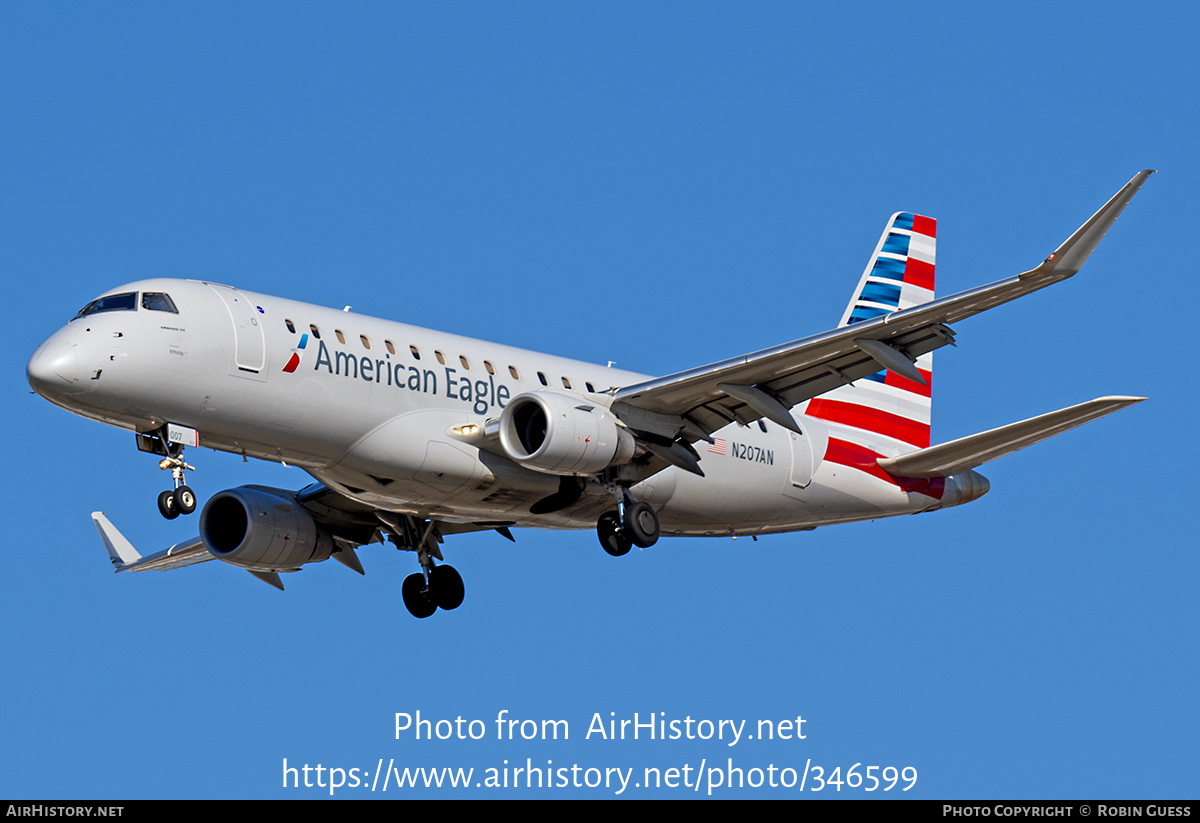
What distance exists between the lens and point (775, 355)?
103 feet

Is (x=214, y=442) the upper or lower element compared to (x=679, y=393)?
lower

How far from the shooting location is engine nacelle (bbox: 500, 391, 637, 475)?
32.0m

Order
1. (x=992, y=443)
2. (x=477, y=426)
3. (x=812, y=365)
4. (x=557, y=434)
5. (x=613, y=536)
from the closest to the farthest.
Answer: (x=557, y=434) < (x=812, y=365) < (x=477, y=426) < (x=613, y=536) < (x=992, y=443)

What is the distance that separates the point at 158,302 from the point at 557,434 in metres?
7.56

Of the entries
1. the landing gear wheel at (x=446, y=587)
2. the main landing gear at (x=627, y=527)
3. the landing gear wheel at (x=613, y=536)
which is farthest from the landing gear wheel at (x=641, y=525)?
the landing gear wheel at (x=446, y=587)

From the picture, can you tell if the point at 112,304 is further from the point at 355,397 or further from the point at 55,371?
the point at 355,397

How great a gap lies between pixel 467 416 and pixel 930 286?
15975mm

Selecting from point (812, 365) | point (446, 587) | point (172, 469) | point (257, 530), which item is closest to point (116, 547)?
point (257, 530)

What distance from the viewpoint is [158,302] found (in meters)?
30.0

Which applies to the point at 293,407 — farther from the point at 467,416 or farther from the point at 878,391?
the point at 878,391

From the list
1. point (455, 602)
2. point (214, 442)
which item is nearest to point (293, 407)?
point (214, 442)

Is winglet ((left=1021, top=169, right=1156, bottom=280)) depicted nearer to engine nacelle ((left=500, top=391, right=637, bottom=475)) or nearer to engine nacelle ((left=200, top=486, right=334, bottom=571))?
engine nacelle ((left=500, top=391, right=637, bottom=475))

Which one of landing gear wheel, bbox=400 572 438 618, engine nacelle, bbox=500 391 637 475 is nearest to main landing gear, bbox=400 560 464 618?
landing gear wheel, bbox=400 572 438 618

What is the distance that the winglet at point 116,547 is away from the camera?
4069 centimetres
